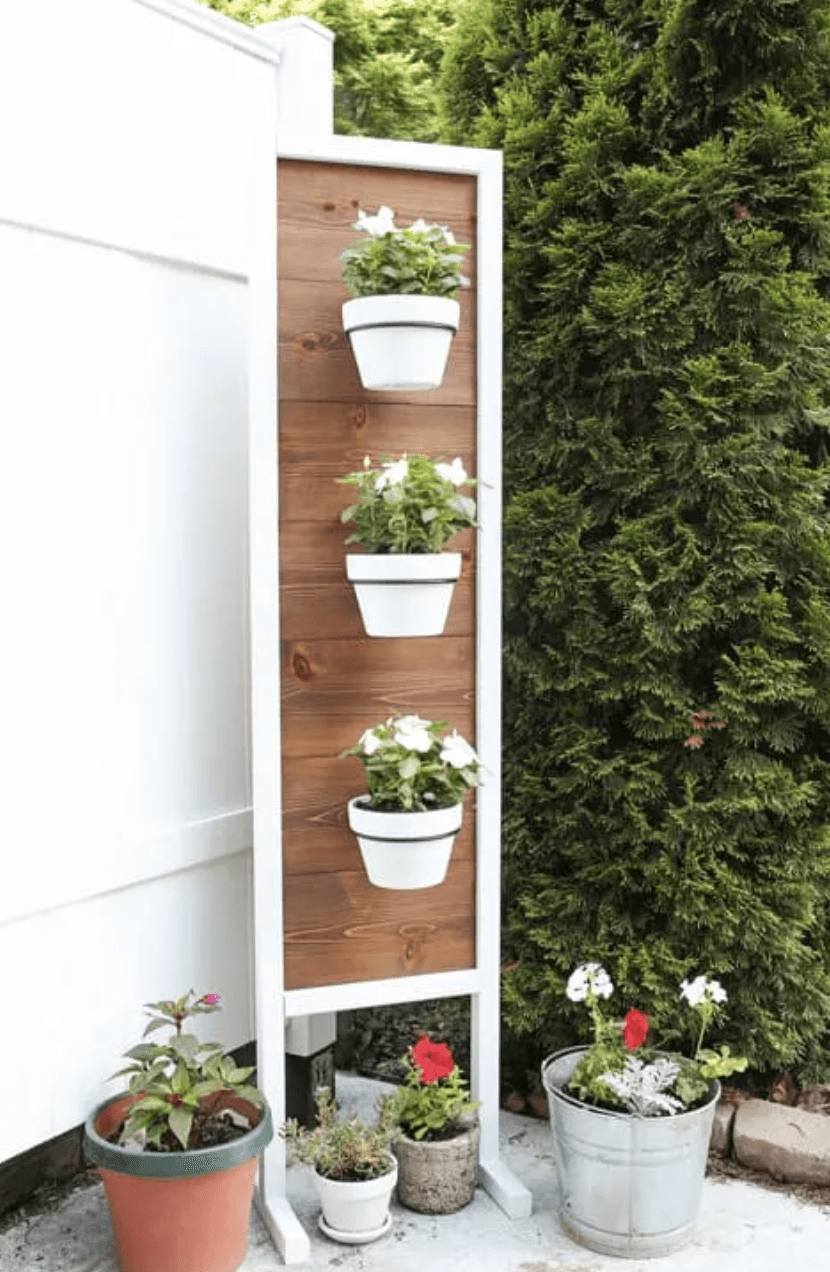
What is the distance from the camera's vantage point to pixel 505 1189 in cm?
290

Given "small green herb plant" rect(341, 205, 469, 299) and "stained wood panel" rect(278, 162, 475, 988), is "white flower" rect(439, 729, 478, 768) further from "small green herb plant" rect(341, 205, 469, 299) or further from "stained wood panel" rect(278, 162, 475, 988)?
"small green herb plant" rect(341, 205, 469, 299)

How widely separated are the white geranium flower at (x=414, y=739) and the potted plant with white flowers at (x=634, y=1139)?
2.29ft

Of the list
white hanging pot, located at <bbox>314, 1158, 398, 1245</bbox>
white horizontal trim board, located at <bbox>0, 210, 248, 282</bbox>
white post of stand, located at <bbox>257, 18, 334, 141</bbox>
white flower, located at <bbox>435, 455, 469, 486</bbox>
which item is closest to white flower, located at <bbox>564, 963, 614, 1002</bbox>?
white hanging pot, located at <bbox>314, 1158, 398, 1245</bbox>

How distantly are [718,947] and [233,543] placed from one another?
1.44 metres

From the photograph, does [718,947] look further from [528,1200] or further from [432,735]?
[432,735]

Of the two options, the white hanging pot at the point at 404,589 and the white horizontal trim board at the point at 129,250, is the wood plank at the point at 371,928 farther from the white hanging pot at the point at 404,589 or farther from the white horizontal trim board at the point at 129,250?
the white horizontal trim board at the point at 129,250

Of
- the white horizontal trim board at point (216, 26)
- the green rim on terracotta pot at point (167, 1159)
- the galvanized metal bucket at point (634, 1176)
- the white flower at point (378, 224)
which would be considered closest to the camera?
the green rim on terracotta pot at point (167, 1159)

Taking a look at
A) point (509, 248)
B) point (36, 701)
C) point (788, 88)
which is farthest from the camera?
point (509, 248)

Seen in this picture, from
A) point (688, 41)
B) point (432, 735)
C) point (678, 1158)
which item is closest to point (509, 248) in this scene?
point (688, 41)

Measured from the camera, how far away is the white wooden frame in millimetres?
2713

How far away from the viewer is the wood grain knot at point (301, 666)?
278 centimetres

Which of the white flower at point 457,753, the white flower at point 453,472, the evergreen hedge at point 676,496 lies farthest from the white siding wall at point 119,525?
the evergreen hedge at point 676,496

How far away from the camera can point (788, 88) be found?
119 inches

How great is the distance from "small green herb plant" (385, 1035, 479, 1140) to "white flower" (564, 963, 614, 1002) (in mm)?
302
